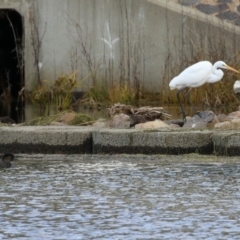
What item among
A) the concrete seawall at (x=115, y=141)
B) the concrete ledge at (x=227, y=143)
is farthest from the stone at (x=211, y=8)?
the concrete ledge at (x=227, y=143)

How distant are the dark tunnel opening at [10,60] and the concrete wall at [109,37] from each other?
551 millimetres

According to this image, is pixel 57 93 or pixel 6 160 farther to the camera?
pixel 57 93

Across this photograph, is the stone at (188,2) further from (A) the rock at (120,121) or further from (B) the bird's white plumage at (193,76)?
(A) the rock at (120,121)

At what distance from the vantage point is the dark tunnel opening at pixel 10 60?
64.2ft

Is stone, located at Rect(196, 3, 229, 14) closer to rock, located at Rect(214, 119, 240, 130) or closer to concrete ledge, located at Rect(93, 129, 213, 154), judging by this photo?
rock, located at Rect(214, 119, 240, 130)

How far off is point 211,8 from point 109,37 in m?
2.00

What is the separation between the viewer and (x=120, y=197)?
7.93 metres

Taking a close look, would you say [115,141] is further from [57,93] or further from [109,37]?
[109,37]

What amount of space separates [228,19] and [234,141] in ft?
29.6

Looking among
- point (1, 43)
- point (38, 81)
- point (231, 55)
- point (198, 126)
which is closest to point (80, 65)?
point (38, 81)

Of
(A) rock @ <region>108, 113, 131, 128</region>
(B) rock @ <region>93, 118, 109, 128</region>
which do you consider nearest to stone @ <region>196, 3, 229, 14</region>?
(B) rock @ <region>93, 118, 109, 128</region>

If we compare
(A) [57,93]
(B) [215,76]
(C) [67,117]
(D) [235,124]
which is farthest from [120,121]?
(A) [57,93]

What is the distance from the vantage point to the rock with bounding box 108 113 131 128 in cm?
1195

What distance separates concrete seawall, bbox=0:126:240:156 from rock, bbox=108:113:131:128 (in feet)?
3.77
